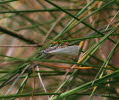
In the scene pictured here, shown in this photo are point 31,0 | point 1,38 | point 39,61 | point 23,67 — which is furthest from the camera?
point 1,38

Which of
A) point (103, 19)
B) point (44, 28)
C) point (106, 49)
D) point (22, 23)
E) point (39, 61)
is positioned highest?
point (22, 23)

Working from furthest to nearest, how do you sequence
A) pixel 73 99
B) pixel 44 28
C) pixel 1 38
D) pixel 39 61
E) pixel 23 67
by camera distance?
pixel 1 38, pixel 44 28, pixel 73 99, pixel 23 67, pixel 39 61

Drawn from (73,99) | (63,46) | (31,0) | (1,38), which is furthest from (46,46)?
(1,38)

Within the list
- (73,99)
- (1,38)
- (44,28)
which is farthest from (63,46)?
(1,38)

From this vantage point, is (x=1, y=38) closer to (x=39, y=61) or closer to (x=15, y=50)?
(x=15, y=50)

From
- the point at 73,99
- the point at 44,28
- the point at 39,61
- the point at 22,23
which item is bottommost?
the point at 39,61

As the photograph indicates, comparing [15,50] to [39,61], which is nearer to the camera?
[39,61]

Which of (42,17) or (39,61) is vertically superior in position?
(42,17)

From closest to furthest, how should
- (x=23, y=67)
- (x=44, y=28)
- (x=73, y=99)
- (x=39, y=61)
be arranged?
1. (x=39, y=61)
2. (x=23, y=67)
3. (x=73, y=99)
4. (x=44, y=28)

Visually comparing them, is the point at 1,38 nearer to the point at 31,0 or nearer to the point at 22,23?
the point at 22,23
